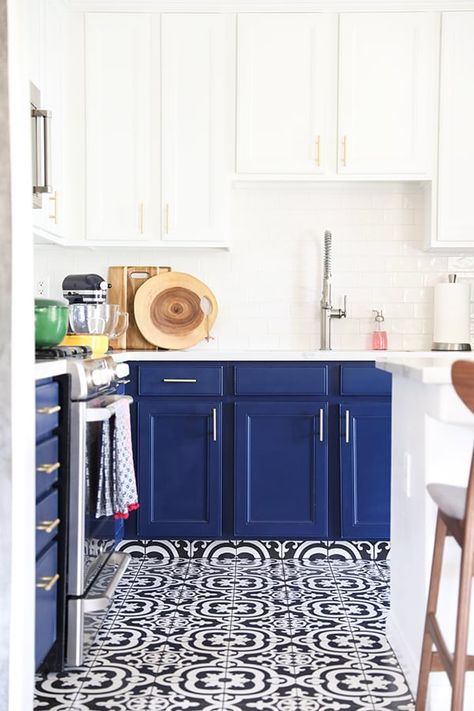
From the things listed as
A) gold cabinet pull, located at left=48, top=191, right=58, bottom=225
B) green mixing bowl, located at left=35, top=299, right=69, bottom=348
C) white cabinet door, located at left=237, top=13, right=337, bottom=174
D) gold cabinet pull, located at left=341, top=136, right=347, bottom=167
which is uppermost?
white cabinet door, located at left=237, top=13, right=337, bottom=174

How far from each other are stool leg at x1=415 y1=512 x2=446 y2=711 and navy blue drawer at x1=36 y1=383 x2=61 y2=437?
1061 mm

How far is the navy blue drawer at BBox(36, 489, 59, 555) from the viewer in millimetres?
2107

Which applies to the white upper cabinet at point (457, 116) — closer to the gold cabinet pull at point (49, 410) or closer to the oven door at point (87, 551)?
the oven door at point (87, 551)

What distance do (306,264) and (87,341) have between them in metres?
1.62

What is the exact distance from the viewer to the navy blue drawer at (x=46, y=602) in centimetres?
212

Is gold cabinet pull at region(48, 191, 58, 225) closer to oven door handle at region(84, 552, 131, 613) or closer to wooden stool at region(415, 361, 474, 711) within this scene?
oven door handle at region(84, 552, 131, 613)

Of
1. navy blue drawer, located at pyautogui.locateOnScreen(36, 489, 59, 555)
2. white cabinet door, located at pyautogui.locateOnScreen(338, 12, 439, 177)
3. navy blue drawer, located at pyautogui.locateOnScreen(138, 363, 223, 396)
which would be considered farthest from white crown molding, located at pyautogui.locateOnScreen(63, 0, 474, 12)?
navy blue drawer, located at pyautogui.locateOnScreen(36, 489, 59, 555)

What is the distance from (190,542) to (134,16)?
2583mm

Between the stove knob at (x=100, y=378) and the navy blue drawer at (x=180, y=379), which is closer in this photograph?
the stove knob at (x=100, y=378)

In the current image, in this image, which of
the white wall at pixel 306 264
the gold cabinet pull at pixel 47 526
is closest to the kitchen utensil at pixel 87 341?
the gold cabinet pull at pixel 47 526

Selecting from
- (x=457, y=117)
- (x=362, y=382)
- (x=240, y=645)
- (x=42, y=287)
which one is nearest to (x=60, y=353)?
(x=240, y=645)

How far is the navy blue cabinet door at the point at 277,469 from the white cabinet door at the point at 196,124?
957 millimetres

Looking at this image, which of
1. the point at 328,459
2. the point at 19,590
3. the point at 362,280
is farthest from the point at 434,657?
the point at 362,280

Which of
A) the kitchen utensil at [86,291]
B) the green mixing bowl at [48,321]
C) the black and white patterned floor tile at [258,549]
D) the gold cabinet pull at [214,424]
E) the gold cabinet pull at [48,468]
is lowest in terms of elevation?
the black and white patterned floor tile at [258,549]
